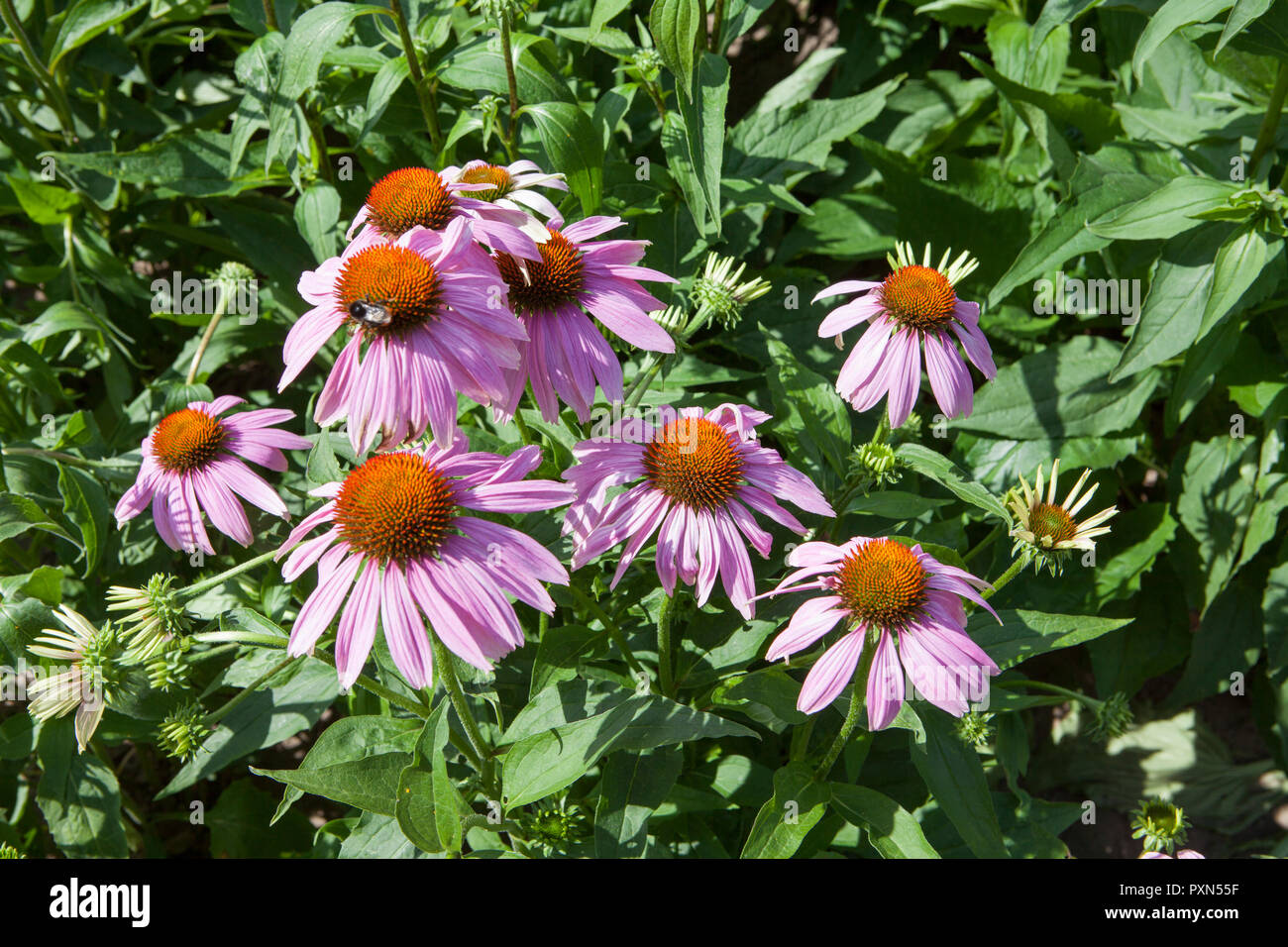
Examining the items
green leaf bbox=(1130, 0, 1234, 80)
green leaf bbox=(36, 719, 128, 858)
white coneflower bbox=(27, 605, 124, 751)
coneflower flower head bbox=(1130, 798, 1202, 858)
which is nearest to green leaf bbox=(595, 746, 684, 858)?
white coneflower bbox=(27, 605, 124, 751)

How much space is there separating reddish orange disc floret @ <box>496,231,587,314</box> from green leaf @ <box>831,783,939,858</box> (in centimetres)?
91

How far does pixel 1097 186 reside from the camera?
6.98 ft

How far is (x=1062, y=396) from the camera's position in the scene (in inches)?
94.7

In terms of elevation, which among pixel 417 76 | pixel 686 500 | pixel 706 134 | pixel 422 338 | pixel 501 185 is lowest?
pixel 686 500

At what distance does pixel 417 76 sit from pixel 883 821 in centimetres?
163

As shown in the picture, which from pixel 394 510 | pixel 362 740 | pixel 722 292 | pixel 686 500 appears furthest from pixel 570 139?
pixel 362 740

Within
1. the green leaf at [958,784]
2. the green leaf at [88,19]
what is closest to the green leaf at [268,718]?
the green leaf at [958,784]

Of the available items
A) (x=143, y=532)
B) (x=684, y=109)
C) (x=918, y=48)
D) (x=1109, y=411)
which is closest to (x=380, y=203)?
(x=684, y=109)

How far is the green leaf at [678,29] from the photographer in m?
1.72

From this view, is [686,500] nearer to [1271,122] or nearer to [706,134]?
[706,134]

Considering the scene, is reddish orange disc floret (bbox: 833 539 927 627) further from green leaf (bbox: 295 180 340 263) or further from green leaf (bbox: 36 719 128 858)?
green leaf (bbox: 36 719 128 858)

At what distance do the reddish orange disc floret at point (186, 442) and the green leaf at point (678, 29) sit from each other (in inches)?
39.7

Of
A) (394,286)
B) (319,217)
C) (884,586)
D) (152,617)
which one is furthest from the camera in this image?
(319,217)

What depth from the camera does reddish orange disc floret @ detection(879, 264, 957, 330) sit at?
5.36 ft
